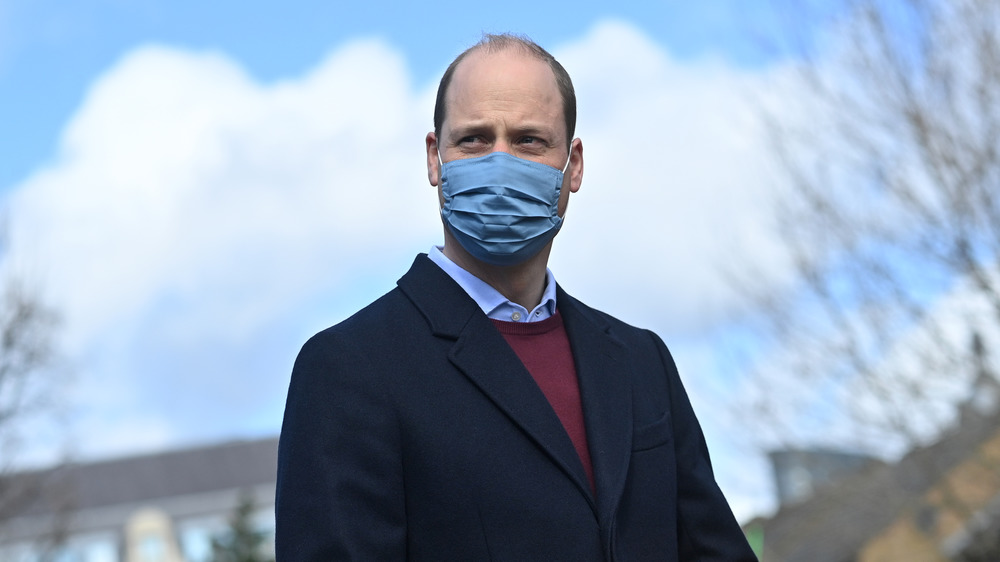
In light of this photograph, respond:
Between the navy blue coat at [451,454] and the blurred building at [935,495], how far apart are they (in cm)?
1138

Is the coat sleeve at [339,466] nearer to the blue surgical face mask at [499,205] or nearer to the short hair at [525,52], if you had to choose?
the blue surgical face mask at [499,205]

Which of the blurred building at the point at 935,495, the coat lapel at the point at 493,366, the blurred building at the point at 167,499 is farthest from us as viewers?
the blurred building at the point at 167,499

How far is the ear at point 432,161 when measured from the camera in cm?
317

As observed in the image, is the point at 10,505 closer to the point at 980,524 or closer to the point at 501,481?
the point at 980,524

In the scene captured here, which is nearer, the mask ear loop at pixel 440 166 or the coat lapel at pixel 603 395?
the coat lapel at pixel 603 395

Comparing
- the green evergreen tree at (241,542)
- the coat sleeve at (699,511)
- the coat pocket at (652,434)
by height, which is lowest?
the coat sleeve at (699,511)

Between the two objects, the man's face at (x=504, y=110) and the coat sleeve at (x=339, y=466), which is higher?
the man's face at (x=504, y=110)

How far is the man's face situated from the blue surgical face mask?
0.03 metres

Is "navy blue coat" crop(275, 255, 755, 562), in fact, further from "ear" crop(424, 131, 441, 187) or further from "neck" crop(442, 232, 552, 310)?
"ear" crop(424, 131, 441, 187)

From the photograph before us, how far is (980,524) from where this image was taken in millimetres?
17969

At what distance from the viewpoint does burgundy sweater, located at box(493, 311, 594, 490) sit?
9.75 feet

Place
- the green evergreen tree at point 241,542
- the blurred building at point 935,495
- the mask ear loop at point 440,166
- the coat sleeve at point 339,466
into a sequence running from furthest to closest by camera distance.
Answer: the green evergreen tree at point 241,542 → the blurred building at point 935,495 → the mask ear loop at point 440,166 → the coat sleeve at point 339,466

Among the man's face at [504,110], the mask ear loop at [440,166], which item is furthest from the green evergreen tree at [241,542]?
the man's face at [504,110]

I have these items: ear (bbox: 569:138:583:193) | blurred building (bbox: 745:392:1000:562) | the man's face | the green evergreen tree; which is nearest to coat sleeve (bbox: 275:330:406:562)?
the man's face
